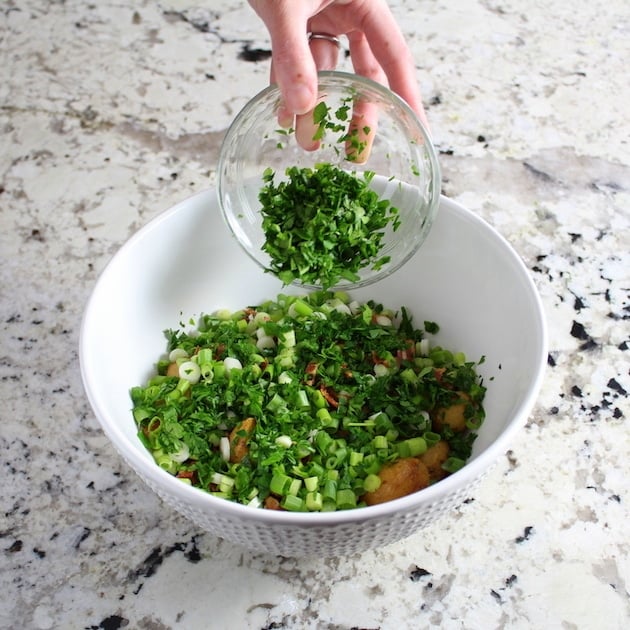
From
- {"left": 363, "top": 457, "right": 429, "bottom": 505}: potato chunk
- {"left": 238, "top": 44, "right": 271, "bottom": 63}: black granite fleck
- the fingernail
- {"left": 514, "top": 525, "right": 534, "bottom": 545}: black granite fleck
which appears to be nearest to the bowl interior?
{"left": 363, "top": 457, "right": 429, "bottom": 505}: potato chunk

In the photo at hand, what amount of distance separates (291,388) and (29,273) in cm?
92

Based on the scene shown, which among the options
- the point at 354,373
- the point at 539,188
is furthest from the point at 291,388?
the point at 539,188

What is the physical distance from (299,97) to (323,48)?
694 mm

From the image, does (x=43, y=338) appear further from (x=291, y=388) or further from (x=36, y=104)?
(x=36, y=104)

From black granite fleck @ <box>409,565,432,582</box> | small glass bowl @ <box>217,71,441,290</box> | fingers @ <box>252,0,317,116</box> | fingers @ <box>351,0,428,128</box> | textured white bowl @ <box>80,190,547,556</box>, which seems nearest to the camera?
textured white bowl @ <box>80,190,547,556</box>

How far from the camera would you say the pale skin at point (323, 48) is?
148 centimetres

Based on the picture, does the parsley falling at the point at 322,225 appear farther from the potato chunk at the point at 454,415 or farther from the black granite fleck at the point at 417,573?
the black granite fleck at the point at 417,573

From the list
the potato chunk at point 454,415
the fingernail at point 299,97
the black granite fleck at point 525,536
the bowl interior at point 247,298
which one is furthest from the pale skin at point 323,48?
the black granite fleck at point 525,536

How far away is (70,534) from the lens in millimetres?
1660

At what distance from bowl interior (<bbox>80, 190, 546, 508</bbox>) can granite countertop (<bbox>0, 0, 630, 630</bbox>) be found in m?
0.27

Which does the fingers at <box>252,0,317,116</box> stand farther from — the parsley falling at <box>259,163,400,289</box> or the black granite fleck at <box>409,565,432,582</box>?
the black granite fleck at <box>409,565,432,582</box>

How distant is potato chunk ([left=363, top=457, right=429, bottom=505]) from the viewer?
4.98 feet

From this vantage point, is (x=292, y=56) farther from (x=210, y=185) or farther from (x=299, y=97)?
(x=210, y=185)

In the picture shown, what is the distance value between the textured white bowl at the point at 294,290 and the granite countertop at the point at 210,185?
217 millimetres
